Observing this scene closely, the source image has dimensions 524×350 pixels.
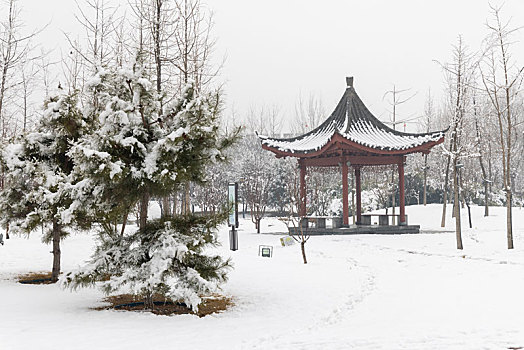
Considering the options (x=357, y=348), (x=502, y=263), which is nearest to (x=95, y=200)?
(x=357, y=348)

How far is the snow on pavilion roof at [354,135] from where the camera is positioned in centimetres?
1905

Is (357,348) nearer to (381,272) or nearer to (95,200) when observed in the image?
(95,200)

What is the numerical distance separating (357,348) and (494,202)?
28.5m

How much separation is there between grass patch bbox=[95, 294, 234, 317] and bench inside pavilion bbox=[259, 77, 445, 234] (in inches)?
442

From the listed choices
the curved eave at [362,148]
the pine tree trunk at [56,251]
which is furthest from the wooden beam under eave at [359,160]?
the pine tree trunk at [56,251]

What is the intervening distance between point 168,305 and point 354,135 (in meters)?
13.7

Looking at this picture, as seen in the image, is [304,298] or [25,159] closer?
[304,298]

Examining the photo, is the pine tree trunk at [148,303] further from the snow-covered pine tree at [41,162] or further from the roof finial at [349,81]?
the roof finial at [349,81]

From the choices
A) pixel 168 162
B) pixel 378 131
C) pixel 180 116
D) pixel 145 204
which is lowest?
pixel 145 204

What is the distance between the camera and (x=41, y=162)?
9508 millimetres

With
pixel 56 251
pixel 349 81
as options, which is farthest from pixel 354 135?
pixel 56 251

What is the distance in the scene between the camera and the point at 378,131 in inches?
810

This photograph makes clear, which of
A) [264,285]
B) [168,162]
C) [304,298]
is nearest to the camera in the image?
[168,162]

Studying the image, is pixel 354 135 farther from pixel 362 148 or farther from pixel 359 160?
pixel 362 148
